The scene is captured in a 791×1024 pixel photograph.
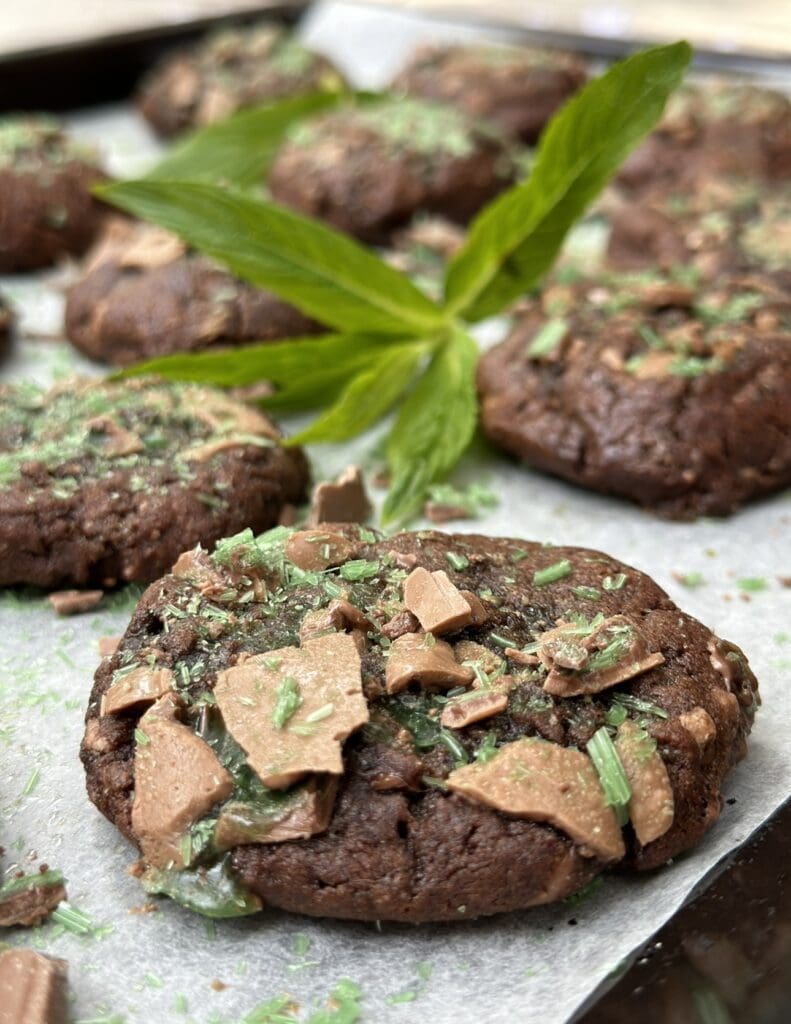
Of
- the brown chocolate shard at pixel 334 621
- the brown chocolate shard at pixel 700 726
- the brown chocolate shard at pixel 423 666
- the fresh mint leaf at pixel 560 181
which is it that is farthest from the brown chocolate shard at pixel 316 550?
the fresh mint leaf at pixel 560 181

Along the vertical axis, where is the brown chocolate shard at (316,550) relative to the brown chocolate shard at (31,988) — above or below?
above

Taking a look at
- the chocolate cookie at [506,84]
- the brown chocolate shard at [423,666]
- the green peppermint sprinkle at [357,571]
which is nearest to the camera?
the brown chocolate shard at [423,666]

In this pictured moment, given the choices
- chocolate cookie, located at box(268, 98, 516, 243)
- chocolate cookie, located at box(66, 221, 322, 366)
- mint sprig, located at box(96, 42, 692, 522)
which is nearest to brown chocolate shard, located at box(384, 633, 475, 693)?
mint sprig, located at box(96, 42, 692, 522)

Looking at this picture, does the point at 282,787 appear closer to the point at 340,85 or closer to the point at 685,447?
the point at 685,447

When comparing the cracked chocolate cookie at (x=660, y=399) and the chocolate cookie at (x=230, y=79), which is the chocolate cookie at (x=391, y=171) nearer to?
the chocolate cookie at (x=230, y=79)

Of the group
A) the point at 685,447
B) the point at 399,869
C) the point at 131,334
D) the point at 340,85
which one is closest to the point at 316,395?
the point at 131,334

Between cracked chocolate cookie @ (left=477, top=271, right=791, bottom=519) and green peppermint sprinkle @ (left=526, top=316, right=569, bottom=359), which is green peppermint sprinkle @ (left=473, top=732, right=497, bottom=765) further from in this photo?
green peppermint sprinkle @ (left=526, top=316, right=569, bottom=359)

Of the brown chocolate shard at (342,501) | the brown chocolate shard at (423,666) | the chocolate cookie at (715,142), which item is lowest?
the brown chocolate shard at (342,501)
